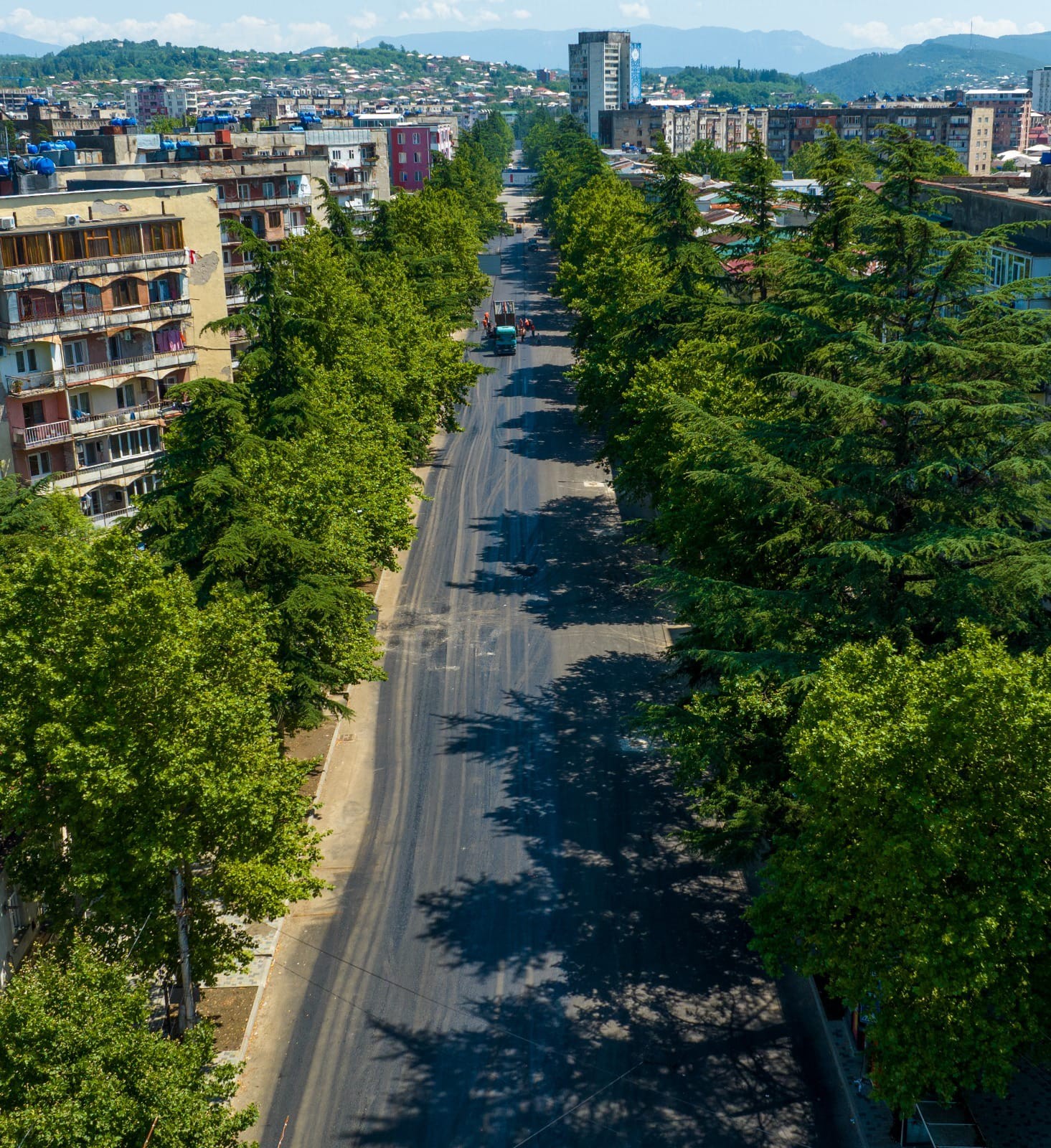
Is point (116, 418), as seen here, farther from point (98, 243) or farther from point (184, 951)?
point (184, 951)

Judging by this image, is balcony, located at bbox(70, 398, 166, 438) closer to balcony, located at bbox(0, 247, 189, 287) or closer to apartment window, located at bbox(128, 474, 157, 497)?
apartment window, located at bbox(128, 474, 157, 497)

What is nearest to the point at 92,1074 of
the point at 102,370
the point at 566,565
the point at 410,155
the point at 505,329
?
the point at 566,565

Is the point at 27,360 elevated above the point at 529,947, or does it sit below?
above

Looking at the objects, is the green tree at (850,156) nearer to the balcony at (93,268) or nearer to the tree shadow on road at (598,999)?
the tree shadow on road at (598,999)

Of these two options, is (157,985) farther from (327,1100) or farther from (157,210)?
(157,210)

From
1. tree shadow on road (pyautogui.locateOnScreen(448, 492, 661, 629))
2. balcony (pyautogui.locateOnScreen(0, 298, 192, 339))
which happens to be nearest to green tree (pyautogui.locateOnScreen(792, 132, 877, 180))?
tree shadow on road (pyautogui.locateOnScreen(448, 492, 661, 629))

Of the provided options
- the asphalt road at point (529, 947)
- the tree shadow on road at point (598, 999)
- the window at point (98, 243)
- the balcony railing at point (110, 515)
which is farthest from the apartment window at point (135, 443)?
the tree shadow on road at point (598, 999)
